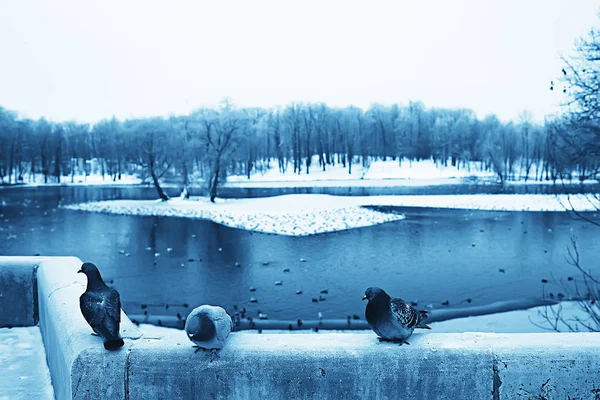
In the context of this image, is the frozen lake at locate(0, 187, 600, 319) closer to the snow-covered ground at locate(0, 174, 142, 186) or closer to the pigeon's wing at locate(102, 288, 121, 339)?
the pigeon's wing at locate(102, 288, 121, 339)

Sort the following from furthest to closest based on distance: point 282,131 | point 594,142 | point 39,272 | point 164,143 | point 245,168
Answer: point 282,131, point 245,168, point 164,143, point 594,142, point 39,272

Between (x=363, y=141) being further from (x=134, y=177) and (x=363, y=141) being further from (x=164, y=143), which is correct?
(x=164, y=143)

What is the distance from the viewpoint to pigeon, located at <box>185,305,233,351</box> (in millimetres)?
2902

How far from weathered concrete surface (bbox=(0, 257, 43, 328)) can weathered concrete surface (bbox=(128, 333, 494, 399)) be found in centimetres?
325

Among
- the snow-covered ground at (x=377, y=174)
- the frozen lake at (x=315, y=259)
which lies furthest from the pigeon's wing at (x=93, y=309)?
the snow-covered ground at (x=377, y=174)

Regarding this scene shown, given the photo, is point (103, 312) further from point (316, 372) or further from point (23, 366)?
point (23, 366)

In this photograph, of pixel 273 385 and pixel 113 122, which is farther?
pixel 113 122

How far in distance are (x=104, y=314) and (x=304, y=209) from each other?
27.4 metres

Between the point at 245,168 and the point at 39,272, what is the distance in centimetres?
7199

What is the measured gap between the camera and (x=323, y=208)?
30625 millimetres

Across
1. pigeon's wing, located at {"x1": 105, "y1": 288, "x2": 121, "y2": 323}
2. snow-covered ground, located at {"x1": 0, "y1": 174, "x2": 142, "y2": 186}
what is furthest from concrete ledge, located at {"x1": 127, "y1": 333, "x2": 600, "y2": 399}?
snow-covered ground, located at {"x1": 0, "y1": 174, "x2": 142, "y2": 186}

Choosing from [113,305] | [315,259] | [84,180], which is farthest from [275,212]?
[84,180]

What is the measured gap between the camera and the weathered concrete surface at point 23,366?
4.02 metres

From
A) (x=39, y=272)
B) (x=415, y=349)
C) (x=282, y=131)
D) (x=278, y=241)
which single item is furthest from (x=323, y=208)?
(x=282, y=131)
